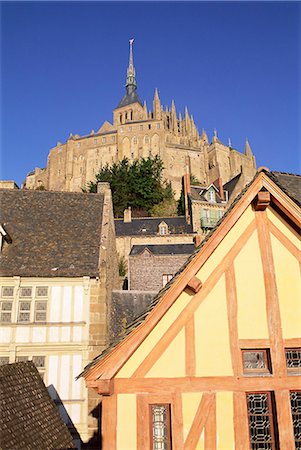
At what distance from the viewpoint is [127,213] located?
136ft

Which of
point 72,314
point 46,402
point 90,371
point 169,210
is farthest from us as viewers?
point 169,210

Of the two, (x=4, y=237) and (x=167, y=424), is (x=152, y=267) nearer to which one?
(x=4, y=237)

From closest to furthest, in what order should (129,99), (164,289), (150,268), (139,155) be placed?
(164,289)
(150,268)
(139,155)
(129,99)

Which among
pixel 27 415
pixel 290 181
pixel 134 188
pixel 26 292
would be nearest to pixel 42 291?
pixel 26 292

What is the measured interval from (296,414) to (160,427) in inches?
68.6

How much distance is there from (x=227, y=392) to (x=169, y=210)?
48075 mm

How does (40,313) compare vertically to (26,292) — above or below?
below

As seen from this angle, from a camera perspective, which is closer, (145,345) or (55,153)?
(145,345)

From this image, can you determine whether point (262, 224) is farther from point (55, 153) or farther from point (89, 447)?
point (55, 153)

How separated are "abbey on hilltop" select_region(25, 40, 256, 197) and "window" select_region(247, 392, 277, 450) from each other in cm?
7295

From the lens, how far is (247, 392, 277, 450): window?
14.6 feet

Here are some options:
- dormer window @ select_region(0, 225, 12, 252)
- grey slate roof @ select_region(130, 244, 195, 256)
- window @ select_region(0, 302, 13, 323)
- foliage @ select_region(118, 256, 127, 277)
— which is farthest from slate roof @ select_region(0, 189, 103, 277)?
foliage @ select_region(118, 256, 127, 277)

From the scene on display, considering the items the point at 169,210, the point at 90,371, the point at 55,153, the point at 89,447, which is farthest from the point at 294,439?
the point at 55,153

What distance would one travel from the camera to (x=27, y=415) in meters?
7.21
